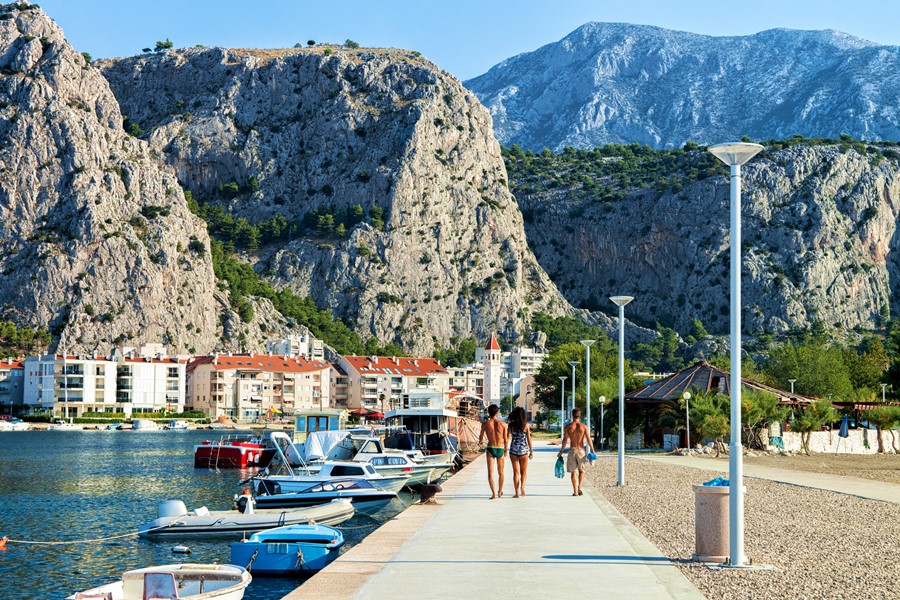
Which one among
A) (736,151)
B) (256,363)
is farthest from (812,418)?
(256,363)

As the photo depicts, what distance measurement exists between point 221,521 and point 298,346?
154 metres

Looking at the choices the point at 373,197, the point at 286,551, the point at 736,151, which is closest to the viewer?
the point at 736,151

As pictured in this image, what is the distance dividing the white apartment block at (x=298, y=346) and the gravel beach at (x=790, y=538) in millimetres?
149011

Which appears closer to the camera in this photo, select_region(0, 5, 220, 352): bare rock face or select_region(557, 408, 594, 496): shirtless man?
select_region(557, 408, 594, 496): shirtless man

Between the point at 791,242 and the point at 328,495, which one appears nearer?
the point at 328,495

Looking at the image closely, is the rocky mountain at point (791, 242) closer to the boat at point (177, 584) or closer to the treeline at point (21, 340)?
the treeline at point (21, 340)

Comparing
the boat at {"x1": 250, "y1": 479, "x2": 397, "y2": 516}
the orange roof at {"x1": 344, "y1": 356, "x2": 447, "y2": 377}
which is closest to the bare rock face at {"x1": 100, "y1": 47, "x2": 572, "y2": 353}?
the orange roof at {"x1": 344, "y1": 356, "x2": 447, "y2": 377}

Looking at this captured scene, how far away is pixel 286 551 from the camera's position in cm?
2098

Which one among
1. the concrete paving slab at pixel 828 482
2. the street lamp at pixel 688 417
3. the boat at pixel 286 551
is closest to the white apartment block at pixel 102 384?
the street lamp at pixel 688 417

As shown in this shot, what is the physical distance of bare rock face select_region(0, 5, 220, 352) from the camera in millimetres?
153000

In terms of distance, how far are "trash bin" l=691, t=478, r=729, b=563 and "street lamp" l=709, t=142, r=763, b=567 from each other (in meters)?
0.13

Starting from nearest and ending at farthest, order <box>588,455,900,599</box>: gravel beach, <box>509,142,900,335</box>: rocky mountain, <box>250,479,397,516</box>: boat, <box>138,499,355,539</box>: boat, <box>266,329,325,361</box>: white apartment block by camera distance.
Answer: <box>588,455,900,599</box>: gravel beach
<box>138,499,355,539</box>: boat
<box>250,479,397,516</box>: boat
<box>266,329,325,361</box>: white apartment block
<box>509,142,900,335</box>: rocky mountain

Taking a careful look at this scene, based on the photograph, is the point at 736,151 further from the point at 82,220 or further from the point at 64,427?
the point at 82,220

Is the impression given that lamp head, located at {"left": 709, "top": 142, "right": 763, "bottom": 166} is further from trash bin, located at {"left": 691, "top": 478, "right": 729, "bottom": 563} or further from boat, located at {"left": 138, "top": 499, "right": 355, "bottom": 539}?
boat, located at {"left": 138, "top": 499, "right": 355, "bottom": 539}
